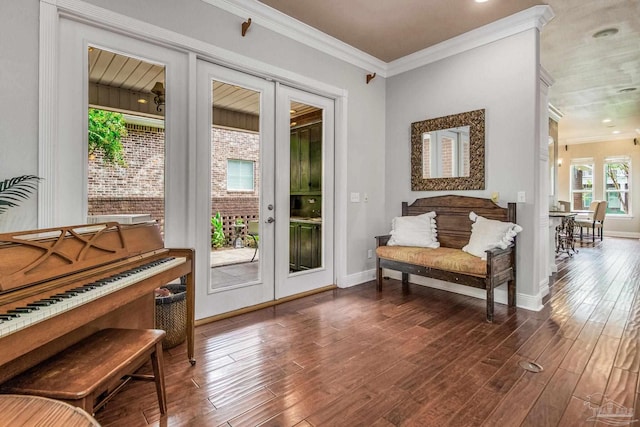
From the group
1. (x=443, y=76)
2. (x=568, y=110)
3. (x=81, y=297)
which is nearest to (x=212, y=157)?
(x=81, y=297)

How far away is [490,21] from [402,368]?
345 centimetres

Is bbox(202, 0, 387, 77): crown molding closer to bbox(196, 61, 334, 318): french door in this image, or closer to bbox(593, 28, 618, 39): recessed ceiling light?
bbox(196, 61, 334, 318): french door

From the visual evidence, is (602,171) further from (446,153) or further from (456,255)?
(456,255)

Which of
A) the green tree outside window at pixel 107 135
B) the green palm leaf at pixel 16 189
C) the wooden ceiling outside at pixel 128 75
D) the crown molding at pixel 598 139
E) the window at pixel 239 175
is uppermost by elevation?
the crown molding at pixel 598 139

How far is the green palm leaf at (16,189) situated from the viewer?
1887mm

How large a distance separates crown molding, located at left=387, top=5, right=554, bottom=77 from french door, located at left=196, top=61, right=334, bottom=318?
1.19m

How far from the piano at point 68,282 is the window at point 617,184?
38.6 ft

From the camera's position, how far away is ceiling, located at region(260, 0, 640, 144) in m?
3.08

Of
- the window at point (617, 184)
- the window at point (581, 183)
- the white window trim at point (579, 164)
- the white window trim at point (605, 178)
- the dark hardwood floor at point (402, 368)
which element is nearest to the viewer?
the dark hardwood floor at point (402, 368)

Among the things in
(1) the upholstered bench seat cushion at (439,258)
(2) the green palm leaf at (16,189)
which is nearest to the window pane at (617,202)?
(1) the upholstered bench seat cushion at (439,258)

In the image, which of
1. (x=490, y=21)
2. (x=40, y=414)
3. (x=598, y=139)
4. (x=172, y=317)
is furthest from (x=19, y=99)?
(x=598, y=139)

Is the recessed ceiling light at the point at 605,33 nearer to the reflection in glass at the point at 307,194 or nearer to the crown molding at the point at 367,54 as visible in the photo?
the crown molding at the point at 367,54

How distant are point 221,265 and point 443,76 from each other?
131 inches

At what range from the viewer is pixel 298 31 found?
11.3 feet
